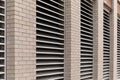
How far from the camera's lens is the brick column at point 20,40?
4.46 m

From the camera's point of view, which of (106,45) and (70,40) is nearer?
(70,40)

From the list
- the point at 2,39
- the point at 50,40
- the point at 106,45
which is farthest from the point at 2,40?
the point at 106,45

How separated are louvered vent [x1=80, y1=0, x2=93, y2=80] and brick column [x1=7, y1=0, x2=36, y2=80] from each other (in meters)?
3.63

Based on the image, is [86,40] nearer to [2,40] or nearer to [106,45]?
[106,45]

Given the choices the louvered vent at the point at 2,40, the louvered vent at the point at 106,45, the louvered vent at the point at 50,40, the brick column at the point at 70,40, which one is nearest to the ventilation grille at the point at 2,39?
the louvered vent at the point at 2,40

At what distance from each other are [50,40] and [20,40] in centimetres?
186

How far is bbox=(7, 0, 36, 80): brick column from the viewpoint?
14.6 ft

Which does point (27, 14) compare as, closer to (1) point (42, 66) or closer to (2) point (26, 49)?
(2) point (26, 49)

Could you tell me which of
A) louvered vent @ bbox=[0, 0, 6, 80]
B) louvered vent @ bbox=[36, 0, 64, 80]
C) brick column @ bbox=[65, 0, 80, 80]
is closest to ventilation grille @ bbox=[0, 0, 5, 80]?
louvered vent @ bbox=[0, 0, 6, 80]

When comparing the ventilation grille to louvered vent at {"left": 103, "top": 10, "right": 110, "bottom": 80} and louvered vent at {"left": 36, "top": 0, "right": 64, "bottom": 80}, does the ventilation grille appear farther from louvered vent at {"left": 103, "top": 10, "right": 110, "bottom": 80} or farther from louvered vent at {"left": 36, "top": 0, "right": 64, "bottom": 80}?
louvered vent at {"left": 103, "top": 10, "right": 110, "bottom": 80}

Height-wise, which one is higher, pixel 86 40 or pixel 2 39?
pixel 86 40

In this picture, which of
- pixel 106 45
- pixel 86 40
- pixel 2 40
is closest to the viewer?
pixel 2 40

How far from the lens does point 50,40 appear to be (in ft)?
21.1

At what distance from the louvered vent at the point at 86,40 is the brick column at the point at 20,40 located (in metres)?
3.63
